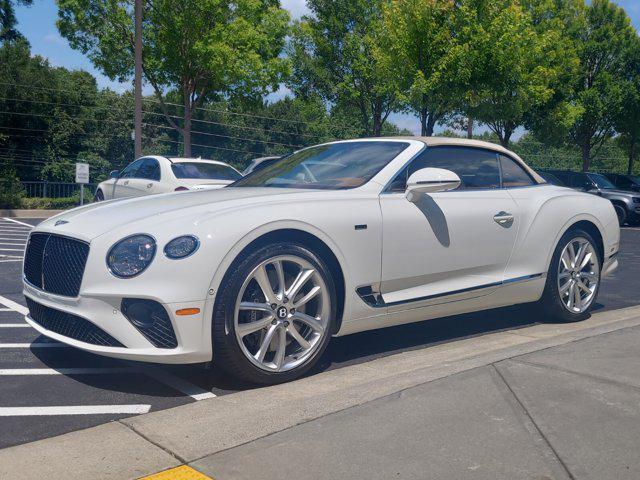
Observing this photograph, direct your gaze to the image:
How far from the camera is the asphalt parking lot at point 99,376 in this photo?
3.40 m

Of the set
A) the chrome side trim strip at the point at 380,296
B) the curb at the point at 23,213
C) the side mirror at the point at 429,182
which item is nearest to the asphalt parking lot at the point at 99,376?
the chrome side trim strip at the point at 380,296

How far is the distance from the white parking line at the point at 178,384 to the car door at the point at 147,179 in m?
8.43

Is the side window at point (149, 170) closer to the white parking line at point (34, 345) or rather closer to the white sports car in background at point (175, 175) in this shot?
the white sports car in background at point (175, 175)

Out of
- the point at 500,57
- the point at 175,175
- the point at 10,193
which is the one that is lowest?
the point at 10,193

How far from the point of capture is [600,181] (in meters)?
21.8

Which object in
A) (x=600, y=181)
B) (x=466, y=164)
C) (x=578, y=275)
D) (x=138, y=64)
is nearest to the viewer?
(x=466, y=164)

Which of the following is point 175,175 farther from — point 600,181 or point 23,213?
point 600,181

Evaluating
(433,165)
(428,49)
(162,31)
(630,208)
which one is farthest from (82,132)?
(433,165)

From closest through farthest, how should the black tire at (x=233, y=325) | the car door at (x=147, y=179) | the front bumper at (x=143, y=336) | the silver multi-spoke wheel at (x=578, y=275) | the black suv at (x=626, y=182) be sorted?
the front bumper at (x=143, y=336) → the black tire at (x=233, y=325) → the silver multi-spoke wheel at (x=578, y=275) → the car door at (x=147, y=179) → the black suv at (x=626, y=182)

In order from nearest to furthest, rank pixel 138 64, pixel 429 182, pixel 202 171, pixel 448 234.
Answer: pixel 429 182, pixel 448 234, pixel 202 171, pixel 138 64

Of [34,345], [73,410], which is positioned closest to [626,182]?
[34,345]

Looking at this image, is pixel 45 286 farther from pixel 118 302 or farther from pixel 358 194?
pixel 358 194

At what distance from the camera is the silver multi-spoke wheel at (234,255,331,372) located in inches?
150

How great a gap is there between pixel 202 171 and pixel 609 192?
13930 mm
